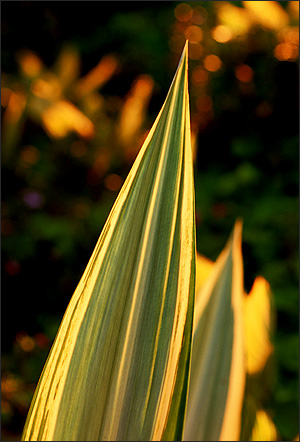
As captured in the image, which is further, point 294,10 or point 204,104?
point 204,104

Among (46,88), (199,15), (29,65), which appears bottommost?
(46,88)

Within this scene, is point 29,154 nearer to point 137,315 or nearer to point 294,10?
point 294,10

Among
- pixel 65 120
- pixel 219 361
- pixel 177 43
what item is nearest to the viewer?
pixel 219 361

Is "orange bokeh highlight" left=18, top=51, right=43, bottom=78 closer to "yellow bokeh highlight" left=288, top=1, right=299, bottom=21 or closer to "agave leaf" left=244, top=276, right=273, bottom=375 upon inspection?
"yellow bokeh highlight" left=288, top=1, right=299, bottom=21

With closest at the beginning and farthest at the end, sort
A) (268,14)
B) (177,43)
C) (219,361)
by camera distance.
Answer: (219,361), (268,14), (177,43)

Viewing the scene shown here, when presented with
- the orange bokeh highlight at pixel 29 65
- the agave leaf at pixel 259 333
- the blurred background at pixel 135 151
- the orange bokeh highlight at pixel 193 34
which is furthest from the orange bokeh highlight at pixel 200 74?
the agave leaf at pixel 259 333

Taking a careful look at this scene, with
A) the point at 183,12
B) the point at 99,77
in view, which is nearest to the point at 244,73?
the point at 183,12

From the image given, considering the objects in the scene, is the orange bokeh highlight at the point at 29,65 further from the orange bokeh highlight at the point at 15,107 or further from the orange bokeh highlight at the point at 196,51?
the orange bokeh highlight at the point at 196,51

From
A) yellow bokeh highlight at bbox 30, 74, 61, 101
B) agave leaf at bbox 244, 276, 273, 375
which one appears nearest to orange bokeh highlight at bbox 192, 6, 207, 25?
yellow bokeh highlight at bbox 30, 74, 61, 101
